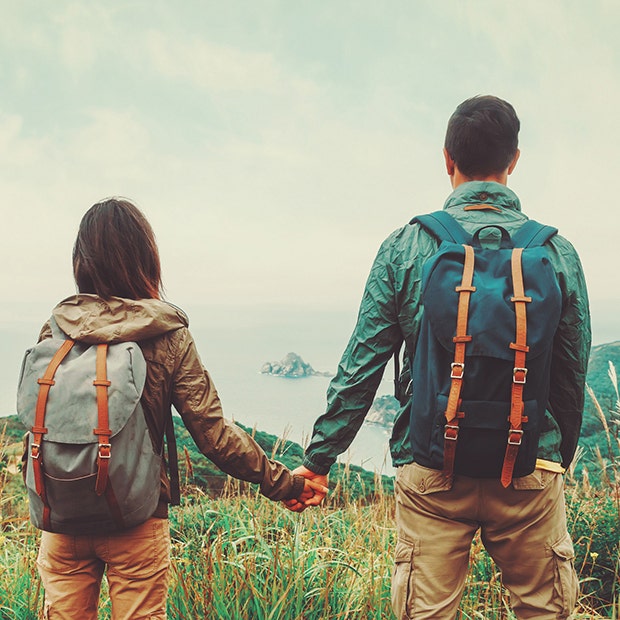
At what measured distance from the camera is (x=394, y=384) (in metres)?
2.20

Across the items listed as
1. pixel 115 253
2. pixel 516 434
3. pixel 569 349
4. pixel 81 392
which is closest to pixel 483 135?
pixel 569 349

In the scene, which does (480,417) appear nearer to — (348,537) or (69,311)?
(69,311)

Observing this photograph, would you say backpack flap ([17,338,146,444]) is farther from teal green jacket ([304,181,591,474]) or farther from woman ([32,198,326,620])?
teal green jacket ([304,181,591,474])

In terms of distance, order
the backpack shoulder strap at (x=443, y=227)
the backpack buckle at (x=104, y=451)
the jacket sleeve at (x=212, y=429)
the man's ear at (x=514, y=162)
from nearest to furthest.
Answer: the backpack buckle at (x=104, y=451), the backpack shoulder strap at (x=443, y=227), the jacket sleeve at (x=212, y=429), the man's ear at (x=514, y=162)

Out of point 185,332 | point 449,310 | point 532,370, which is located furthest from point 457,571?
point 185,332

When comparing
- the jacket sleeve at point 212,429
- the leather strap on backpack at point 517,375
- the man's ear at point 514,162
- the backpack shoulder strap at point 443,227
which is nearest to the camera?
the leather strap on backpack at point 517,375

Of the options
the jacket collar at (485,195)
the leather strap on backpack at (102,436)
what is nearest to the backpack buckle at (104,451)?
the leather strap on backpack at (102,436)

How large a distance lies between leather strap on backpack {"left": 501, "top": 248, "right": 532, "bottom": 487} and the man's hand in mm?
864

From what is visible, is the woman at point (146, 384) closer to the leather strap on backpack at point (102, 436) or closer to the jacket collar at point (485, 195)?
the leather strap on backpack at point (102, 436)

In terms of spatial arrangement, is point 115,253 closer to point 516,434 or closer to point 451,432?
point 451,432

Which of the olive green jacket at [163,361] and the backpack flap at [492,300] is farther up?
the backpack flap at [492,300]

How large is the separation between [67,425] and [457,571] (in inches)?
53.9

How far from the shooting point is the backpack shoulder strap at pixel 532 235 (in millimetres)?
2018

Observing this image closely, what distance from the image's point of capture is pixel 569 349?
2.12m
